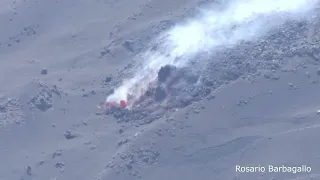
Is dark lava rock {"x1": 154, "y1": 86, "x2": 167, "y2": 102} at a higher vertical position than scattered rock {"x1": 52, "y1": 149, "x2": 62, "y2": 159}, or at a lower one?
higher

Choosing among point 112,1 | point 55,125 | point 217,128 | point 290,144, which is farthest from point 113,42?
point 290,144

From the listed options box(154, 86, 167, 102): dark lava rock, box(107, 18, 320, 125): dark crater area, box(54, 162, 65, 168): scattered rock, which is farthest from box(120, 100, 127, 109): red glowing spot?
box(54, 162, 65, 168): scattered rock

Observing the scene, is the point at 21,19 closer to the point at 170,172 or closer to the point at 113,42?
the point at 113,42

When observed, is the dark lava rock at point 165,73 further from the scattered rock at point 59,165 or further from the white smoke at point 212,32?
the scattered rock at point 59,165

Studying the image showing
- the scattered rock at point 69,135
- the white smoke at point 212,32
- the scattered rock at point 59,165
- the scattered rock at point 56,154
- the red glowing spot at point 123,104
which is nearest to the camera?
the scattered rock at point 59,165

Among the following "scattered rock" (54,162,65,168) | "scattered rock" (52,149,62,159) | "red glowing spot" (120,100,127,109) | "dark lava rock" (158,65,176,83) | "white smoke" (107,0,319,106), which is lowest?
"scattered rock" (54,162,65,168)

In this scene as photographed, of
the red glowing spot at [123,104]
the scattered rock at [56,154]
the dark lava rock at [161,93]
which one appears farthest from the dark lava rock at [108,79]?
the scattered rock at [56,154]

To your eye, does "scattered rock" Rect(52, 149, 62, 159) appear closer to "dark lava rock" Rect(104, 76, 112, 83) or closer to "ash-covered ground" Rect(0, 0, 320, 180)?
"ash-covered ground" Rect(0, 0, 320, 180)

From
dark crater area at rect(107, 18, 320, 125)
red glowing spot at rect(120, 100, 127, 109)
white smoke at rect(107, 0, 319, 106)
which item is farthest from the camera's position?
white smoke at rect(107, 0, 319, 106)
